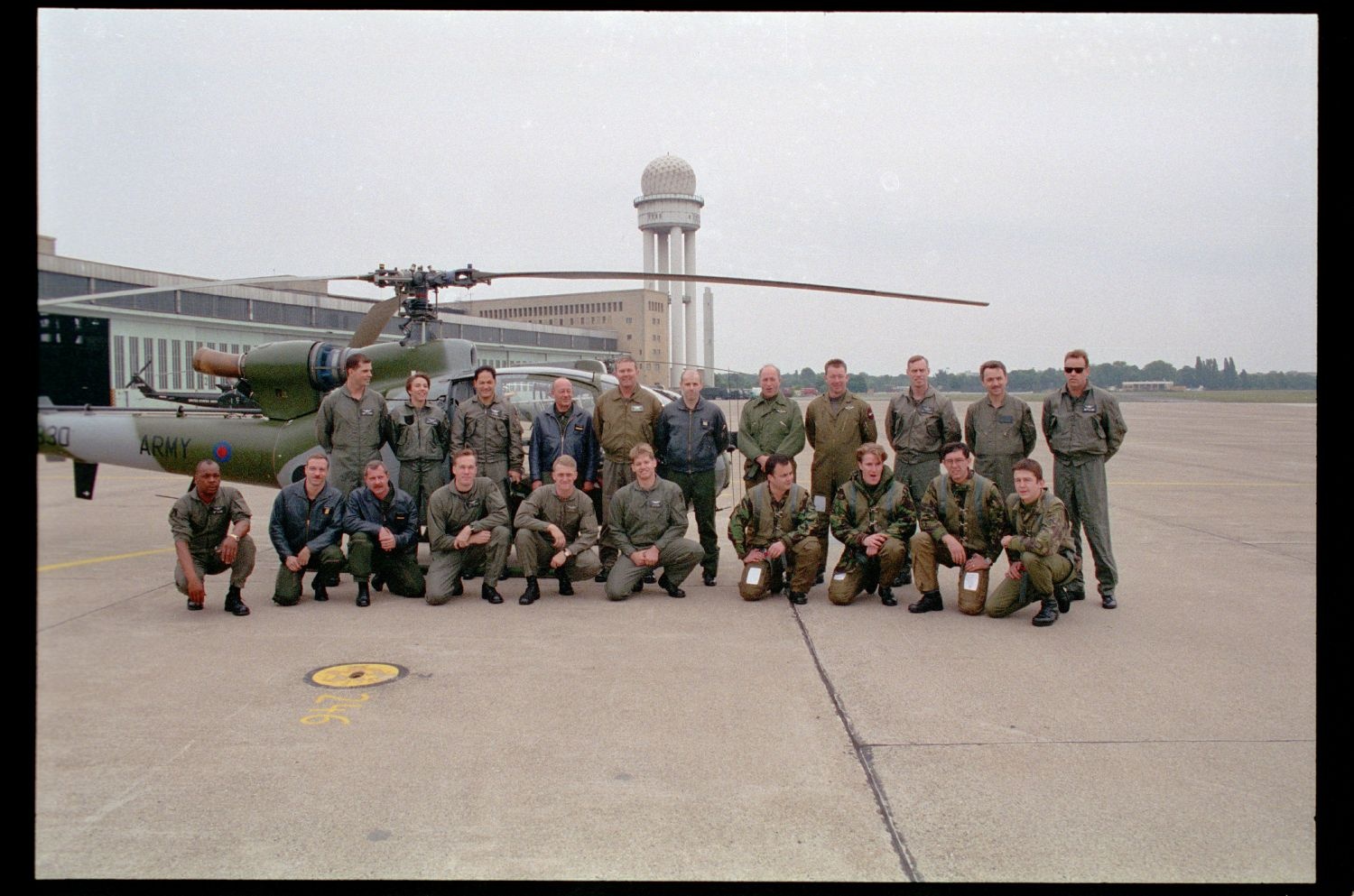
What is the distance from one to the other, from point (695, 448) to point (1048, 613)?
9.12 ft

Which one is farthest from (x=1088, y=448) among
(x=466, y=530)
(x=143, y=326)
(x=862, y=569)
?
(x=143, y=326)

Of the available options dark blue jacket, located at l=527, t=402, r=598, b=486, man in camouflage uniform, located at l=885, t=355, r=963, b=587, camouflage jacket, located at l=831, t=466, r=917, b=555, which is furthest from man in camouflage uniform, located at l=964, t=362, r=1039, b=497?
dark blue jacket, located at l=527, t=402, r=598, b=486

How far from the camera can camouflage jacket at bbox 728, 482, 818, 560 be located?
6.49m

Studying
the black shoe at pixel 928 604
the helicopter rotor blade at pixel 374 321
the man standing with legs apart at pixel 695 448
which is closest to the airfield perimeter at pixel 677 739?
the black shoe at pixel 928 604

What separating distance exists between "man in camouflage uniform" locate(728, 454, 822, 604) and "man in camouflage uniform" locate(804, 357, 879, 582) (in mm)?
394

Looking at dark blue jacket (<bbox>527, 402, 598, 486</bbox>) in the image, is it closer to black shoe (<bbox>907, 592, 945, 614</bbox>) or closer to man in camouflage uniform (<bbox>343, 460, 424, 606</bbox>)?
man in camouflage uniform (<bbox>343, 460, 424, 606</bbox>)

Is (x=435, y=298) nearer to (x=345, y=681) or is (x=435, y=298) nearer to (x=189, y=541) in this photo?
(x=189, y=541)

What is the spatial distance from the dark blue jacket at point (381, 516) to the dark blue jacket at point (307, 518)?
9 centimetres

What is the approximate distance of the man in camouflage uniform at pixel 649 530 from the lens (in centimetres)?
654

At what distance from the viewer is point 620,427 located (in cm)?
713

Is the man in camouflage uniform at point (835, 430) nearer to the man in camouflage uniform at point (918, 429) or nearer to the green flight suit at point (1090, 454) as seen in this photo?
the man in camouflage uniform at point (918, 429)

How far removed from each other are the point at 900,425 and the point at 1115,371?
1.75 m

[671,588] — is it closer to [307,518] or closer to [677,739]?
[307,518]
